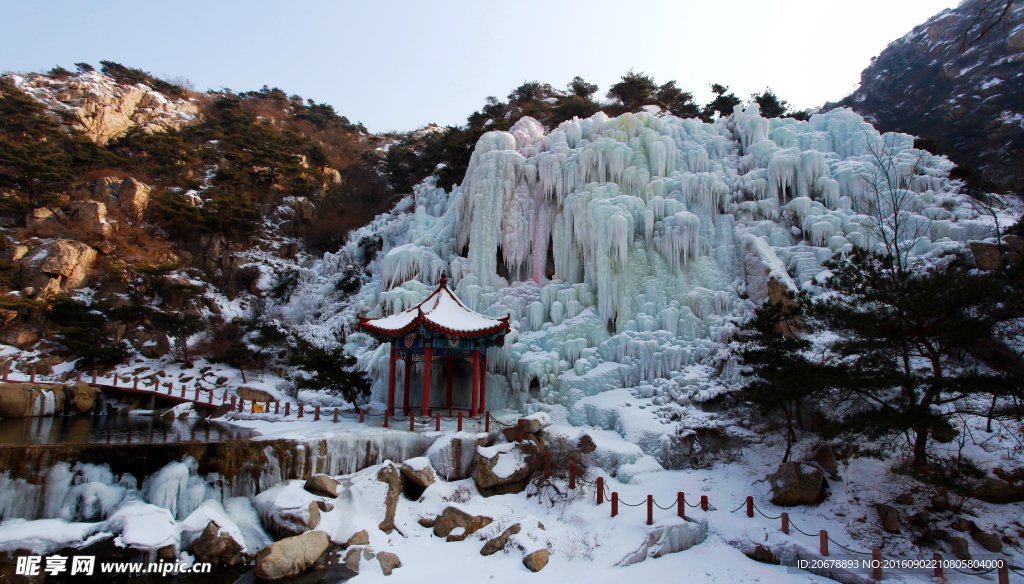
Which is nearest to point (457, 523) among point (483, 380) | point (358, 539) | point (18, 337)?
point (358, 539)

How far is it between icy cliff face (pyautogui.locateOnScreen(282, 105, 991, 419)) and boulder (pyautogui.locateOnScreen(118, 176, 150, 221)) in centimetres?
1307

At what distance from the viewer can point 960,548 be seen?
7316 millimetres

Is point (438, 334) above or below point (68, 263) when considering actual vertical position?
below

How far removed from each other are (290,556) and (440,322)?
6354 mm

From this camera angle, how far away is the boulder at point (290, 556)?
23.7 ft

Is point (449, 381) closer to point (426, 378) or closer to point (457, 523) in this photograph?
point (426, 378)

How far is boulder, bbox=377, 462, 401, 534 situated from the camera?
8.77 metres

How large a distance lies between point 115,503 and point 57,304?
15.6 m

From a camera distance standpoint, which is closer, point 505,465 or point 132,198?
point 505,465

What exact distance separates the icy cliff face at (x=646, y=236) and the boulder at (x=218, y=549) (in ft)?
25.7

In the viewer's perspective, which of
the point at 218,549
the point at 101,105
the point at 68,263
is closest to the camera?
the point at 218,549

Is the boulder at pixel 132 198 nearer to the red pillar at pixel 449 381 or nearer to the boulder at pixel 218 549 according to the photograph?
the red pillar at pixel 449 381

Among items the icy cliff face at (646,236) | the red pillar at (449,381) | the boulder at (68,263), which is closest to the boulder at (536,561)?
the icy cliff face at (646,236)

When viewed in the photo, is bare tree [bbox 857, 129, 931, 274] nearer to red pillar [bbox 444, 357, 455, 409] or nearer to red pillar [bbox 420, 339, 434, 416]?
red pillar [bbox 444, 357, 455, 409]
